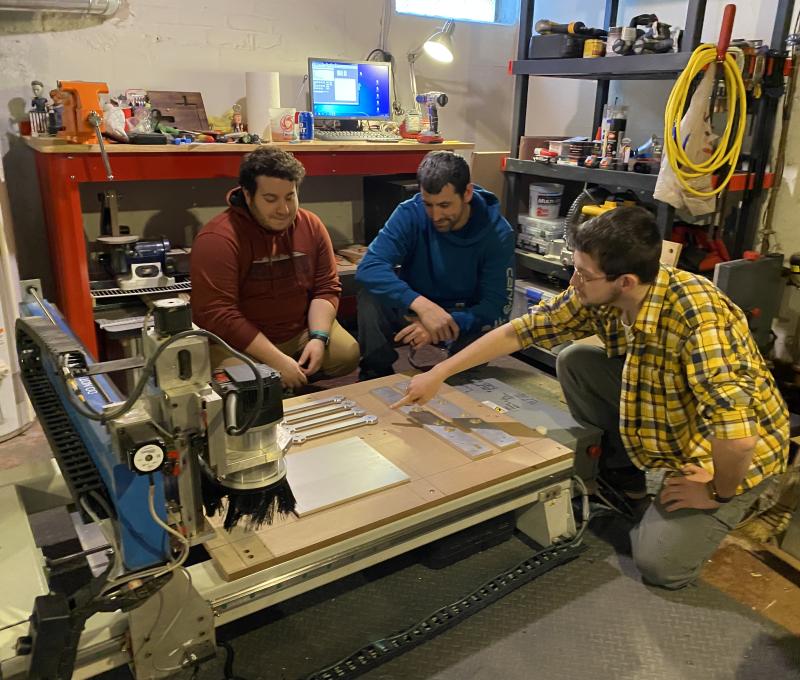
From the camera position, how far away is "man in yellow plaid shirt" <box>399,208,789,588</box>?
5.04 ft

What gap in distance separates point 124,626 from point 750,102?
8.93 ft

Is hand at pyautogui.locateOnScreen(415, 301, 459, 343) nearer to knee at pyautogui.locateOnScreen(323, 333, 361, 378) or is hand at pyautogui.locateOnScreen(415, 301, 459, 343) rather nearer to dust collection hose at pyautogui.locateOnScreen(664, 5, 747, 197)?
knee at pyautogui.locateOnScreen(323, 333, 361, 378)

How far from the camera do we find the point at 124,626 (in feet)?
3.87

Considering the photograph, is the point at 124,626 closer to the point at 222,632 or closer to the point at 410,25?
the point at 222,632

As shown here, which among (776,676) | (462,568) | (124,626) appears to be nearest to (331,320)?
(462,568)

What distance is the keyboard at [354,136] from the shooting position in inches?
118

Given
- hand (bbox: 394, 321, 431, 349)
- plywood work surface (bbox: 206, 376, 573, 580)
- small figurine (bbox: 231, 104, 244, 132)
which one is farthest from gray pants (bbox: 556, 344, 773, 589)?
small figurine (bbox: 231, 104, 244, 132)

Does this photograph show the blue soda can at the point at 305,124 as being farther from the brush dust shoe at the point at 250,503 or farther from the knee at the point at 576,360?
the brush dust shoe at the point at 250,503

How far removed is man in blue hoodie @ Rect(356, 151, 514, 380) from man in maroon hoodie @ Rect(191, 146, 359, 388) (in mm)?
162

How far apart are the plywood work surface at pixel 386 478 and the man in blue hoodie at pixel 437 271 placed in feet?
1.56

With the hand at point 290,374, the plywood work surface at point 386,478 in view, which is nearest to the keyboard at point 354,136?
the hand at point 290,374

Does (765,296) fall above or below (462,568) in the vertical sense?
above

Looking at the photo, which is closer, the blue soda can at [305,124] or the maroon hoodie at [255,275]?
the maroon hoodie at [255,275]

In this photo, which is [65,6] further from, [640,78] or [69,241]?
[640,78]
